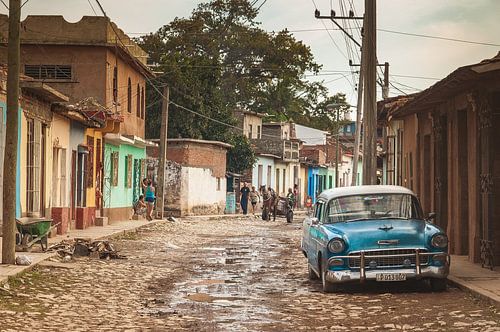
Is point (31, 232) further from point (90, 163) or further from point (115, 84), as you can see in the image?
point (115, 84)

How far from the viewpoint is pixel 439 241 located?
13859 millimetres

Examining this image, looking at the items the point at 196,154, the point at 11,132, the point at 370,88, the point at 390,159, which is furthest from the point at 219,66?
the point at 11,132

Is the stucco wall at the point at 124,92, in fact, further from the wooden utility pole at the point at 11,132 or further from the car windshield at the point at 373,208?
the car windshield at the point at 373,208

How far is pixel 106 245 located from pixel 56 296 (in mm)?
7034

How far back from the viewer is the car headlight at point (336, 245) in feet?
45.3

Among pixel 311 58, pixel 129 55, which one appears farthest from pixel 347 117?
pixel 129 55

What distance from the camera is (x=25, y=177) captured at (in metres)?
23.2

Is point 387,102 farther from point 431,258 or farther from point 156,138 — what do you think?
point 156,138

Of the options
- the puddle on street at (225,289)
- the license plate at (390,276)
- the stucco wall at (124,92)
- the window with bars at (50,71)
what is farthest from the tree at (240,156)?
the license plate at (390,276)

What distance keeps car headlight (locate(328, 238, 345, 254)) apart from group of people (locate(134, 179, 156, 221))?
82.5ft

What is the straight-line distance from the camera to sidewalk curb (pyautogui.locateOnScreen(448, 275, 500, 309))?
12.0 meters

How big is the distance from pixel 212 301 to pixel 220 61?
170ft

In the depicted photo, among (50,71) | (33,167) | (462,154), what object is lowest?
(33,167)

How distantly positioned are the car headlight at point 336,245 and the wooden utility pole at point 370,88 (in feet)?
28.5
